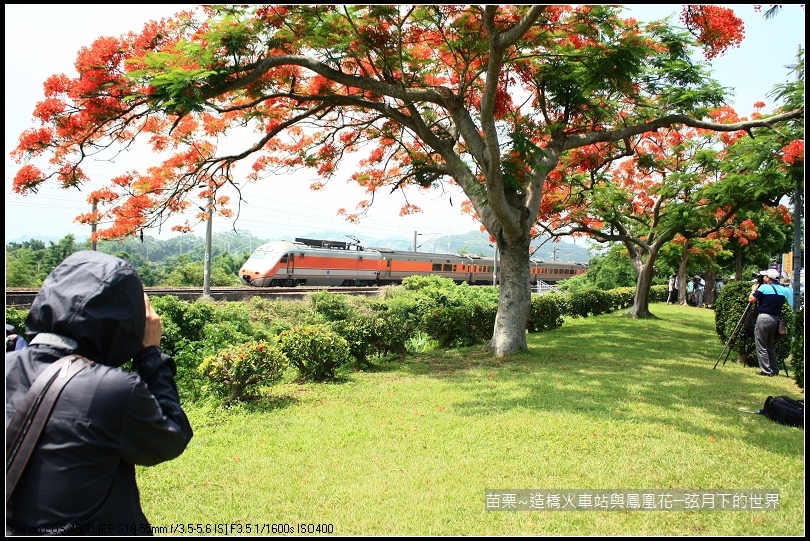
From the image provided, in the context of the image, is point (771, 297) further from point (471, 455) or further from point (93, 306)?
point (93, 306)

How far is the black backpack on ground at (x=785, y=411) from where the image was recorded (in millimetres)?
5059

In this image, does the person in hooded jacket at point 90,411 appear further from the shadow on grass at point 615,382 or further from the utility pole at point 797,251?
the utility pole at point 797,251

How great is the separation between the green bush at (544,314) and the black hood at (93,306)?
39.6 ft

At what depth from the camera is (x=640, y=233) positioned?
63.9ft

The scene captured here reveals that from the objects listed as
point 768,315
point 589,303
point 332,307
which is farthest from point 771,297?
point 589,303

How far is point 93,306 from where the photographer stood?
1.62m

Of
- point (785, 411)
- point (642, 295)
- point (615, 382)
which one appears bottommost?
point (615, 382)

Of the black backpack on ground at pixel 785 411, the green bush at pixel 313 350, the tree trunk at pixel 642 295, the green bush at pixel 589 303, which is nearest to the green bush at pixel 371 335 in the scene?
the green bush at pixel 313 350

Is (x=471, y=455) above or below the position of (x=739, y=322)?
below

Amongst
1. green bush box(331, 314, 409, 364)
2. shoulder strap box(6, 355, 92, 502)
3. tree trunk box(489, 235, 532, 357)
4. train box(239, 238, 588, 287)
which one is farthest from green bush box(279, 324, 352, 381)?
train box(239, 238, 588, 287)

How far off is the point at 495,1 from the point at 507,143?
3.01 metres

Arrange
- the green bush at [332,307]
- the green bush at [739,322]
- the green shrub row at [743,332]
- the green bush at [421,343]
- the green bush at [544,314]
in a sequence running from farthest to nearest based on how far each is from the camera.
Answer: the green bush at [544,314] → the green bush at [332,307] → the green bush at [421,343] → the green bush at [739,322] → the green shrub row at [743,332]

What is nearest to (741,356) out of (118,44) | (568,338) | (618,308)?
(568,338)

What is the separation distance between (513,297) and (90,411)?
26.4 feet
